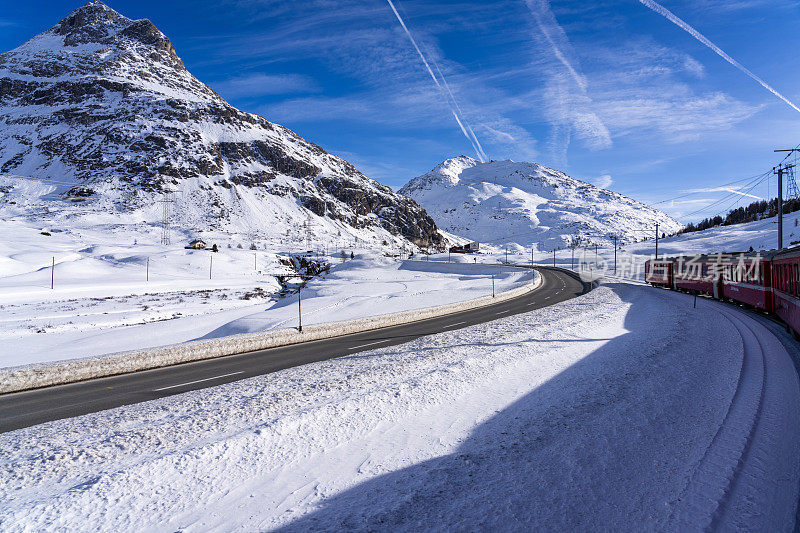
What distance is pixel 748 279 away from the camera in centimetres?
2284

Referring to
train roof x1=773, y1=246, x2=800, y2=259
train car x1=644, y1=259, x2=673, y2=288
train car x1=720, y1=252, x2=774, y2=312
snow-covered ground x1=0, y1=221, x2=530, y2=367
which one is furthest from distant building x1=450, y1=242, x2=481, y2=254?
train roof x1=773, y1=246, x2=800, y2=259

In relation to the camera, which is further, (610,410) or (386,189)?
(386,189)

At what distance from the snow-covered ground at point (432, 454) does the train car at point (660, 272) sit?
3400 cm

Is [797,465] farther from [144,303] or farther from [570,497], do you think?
[144,303]

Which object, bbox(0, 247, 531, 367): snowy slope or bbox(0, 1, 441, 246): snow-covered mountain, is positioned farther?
bbox(0, 1, 441, 246): snow-covered mountain

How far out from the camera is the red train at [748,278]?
1508cm

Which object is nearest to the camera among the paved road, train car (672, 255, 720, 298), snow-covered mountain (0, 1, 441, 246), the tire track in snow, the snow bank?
the tire track in snow

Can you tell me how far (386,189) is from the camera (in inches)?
7343

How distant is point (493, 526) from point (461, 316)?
19084mm

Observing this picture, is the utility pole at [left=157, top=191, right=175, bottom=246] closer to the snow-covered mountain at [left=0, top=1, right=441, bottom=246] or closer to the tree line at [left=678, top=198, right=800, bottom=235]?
the snow-covered mountain at [left=0, top=1, right=441, bottom=246]

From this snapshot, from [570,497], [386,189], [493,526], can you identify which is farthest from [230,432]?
[386,189]

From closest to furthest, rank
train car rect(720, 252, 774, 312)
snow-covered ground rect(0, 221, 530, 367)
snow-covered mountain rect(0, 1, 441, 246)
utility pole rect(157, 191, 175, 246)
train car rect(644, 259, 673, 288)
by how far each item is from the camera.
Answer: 1. train car rect(720, 252, 774, 312)
2. snow-covered ground rect(0, 221, 530, 367)
3. train car rect(644, 259, 673, 288)
4. utility pole rect(157, 191, 175, 246)
5. snow-covered mountain rect(0, 1, 441, 246)

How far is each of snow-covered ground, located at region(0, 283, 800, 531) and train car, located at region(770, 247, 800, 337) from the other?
617 centimetres

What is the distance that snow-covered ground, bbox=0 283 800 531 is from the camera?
460cm
